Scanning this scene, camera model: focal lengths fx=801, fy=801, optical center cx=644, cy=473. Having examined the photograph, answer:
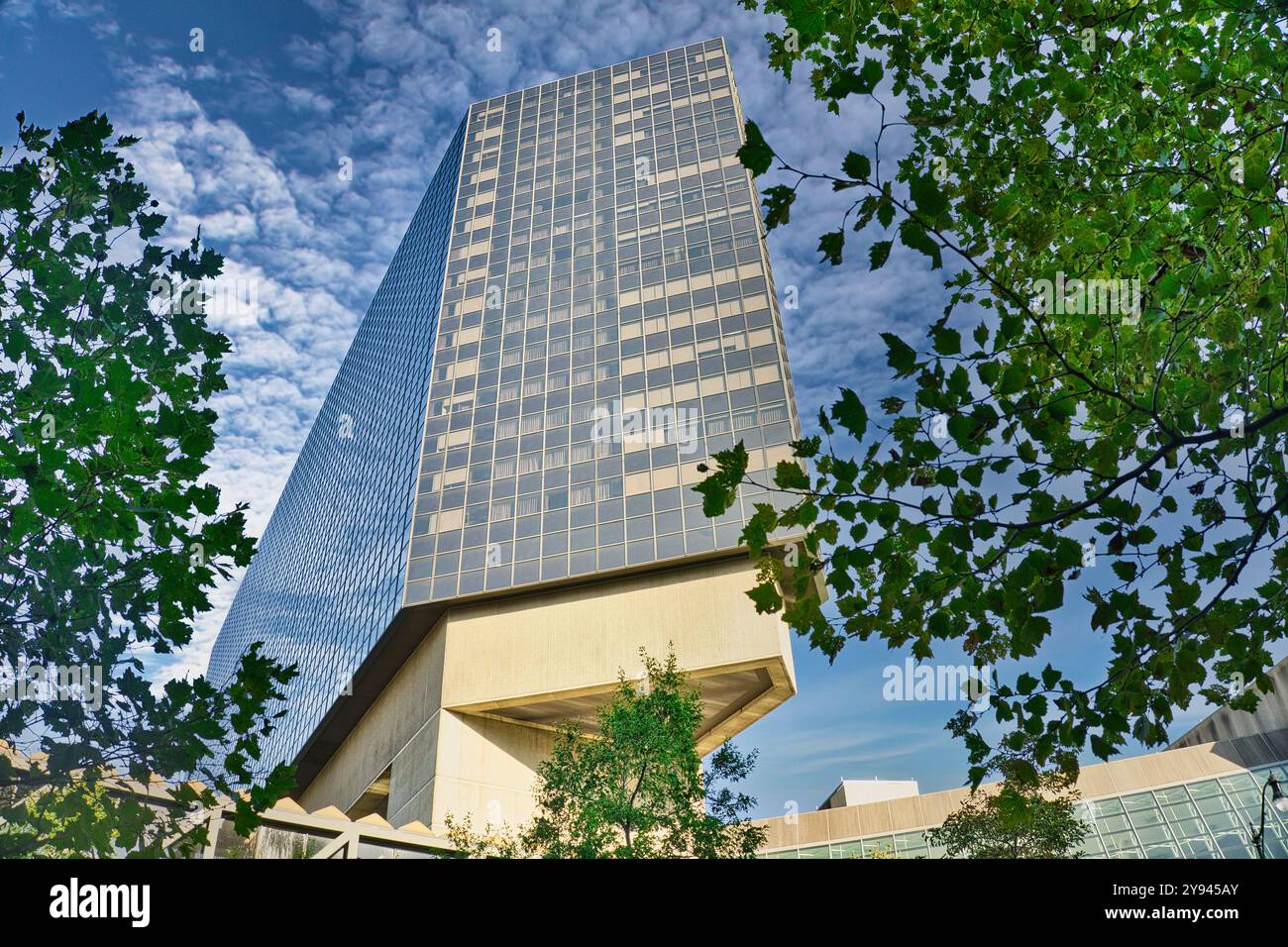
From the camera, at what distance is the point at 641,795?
23.8 metres

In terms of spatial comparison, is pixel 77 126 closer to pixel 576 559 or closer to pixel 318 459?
pixel 576 559

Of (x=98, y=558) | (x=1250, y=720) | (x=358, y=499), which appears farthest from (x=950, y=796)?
(x=98, y=558)

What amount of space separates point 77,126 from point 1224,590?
344 inches

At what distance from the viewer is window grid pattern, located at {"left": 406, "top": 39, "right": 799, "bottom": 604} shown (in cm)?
3828

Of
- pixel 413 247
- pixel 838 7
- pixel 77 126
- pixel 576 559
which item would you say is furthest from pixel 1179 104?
pixel 413 247

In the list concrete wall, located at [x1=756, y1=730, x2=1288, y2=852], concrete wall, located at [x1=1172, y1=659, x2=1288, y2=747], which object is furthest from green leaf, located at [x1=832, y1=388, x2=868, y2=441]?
concrete wall, located at [x1=756, y1=730, x2=1288, y2=852]

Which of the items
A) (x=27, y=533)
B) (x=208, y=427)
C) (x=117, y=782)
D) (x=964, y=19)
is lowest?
(x=117, y=782)

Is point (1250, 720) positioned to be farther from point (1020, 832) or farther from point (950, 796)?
point (1020, 832)

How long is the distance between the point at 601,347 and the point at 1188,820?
38104 millimetres

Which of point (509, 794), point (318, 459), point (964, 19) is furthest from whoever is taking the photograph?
point (318, 459)

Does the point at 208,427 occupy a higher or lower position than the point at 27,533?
higher

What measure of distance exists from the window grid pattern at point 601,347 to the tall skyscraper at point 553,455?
5.7 inches

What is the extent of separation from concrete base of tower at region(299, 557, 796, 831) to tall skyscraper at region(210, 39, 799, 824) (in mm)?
110

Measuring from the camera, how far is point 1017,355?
6004 millimetres
